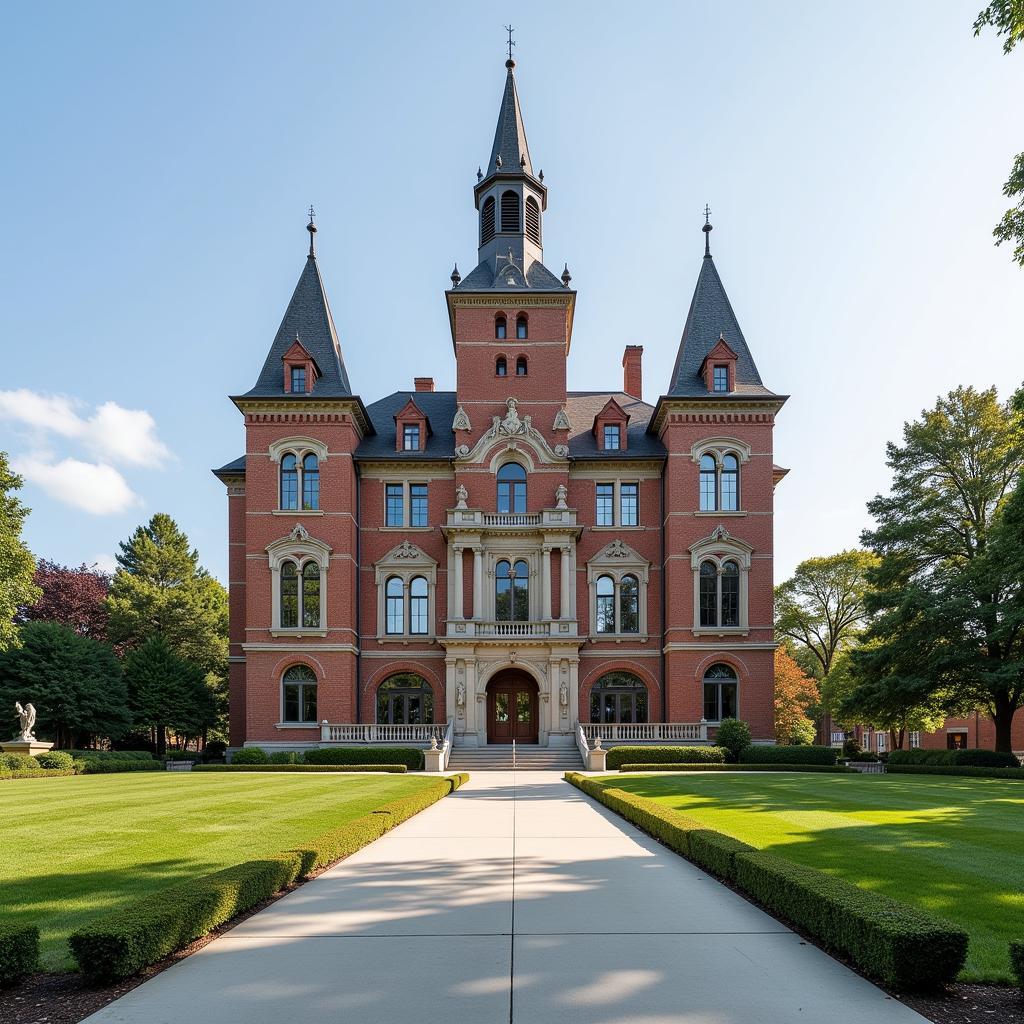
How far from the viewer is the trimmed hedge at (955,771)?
30625 mm

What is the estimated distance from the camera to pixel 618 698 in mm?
41750

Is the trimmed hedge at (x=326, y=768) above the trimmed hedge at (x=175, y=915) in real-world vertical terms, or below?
below

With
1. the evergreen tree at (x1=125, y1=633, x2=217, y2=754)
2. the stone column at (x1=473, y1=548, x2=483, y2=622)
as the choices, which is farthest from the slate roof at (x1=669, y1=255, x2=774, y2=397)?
the evergreen tree at (x1=125, y1=633, x2=217, y2=754)

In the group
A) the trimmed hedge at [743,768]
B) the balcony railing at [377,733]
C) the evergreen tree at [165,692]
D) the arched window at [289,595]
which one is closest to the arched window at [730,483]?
the trimmed hedge at [743,768]

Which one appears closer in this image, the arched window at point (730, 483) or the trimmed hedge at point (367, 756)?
the trimmed hedge at point (367, 756)

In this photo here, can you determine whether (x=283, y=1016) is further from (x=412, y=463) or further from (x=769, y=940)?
(x=412, y=463)

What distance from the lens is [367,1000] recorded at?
6.77 meters

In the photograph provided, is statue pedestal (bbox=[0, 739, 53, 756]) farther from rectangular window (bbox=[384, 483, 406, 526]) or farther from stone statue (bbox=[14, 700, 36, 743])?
rectangular window (bbox=[384, 483, 406, 526])

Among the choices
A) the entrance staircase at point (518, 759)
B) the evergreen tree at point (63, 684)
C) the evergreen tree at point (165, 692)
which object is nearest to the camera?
the entrance staircase at point (518, 759)

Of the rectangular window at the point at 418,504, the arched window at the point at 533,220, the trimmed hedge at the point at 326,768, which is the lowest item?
the trimmed hedge at the point at 326,768

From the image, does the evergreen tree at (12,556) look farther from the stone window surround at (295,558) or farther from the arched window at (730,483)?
the arched window at (730,483)

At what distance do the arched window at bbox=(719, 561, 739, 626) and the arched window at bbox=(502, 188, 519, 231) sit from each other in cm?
1952

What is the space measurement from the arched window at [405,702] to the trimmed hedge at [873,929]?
109 feet

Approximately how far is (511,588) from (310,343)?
14.4 metres
